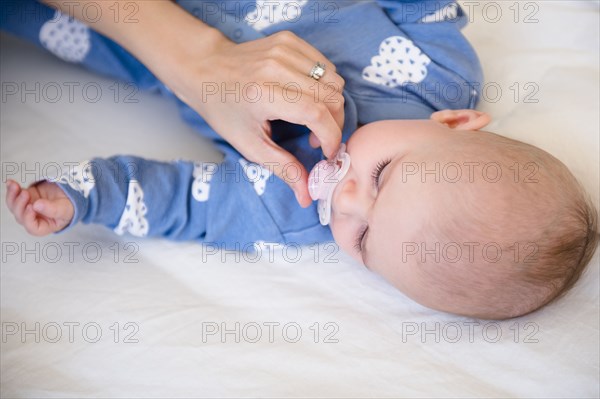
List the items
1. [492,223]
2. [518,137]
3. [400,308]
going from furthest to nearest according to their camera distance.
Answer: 1. [518,137]
2. [400,308]
3. [492,223]

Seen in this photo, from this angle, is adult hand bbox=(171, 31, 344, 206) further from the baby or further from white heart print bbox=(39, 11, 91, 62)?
white heart print bbox=(39, 11, 91, 62)

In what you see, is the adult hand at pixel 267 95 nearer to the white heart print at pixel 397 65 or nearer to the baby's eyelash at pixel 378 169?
the baby's eyelash at pixel 378 169

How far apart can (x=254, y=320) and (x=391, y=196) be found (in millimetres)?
308

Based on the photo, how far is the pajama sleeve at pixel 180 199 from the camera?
107 cm

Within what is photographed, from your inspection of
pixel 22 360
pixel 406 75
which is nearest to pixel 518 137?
pixel 406 75

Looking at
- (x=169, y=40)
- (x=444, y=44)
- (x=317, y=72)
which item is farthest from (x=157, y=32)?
(x=444, y=44)

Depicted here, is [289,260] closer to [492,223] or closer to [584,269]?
[492,223]

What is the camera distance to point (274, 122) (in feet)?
3.92

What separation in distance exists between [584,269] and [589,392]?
200 millimetres

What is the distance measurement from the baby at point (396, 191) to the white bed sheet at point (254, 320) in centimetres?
5

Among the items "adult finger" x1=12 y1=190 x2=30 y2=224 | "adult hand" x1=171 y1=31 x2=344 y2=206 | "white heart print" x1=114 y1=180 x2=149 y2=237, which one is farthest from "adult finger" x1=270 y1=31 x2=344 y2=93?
"adult finger" x1=12 y1=190 x2=30 y2=224

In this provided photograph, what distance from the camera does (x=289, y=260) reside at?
3.67 feet

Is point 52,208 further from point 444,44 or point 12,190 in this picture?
point 444,44

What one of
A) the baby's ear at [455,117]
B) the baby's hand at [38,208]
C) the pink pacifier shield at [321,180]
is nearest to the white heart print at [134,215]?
the baby's hand at [38,208]
